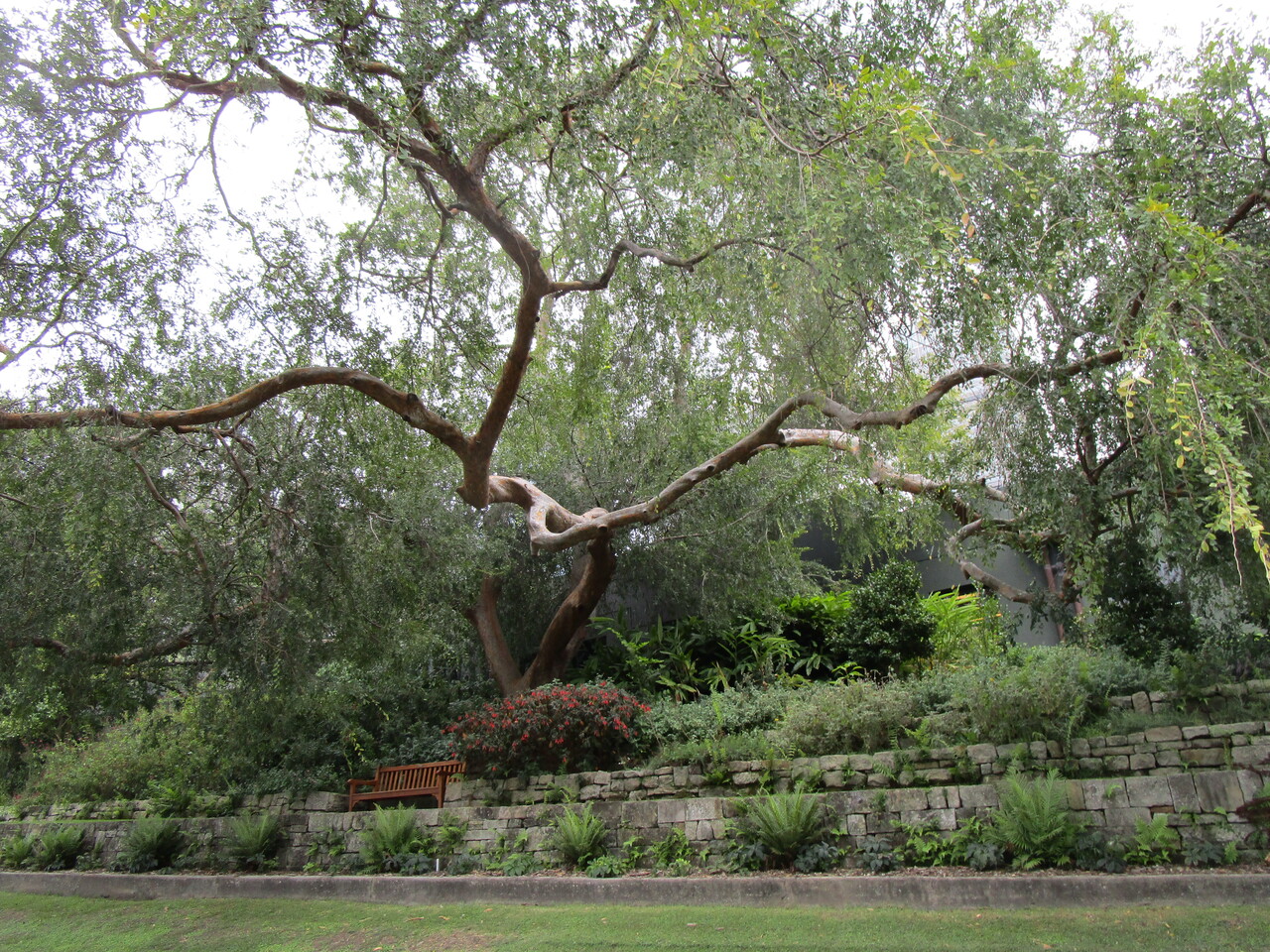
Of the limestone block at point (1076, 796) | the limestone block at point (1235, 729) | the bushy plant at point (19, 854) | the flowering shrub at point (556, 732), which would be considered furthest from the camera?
the bushy plant at point (19, 854)

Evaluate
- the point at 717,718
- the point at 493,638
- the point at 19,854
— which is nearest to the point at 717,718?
the point at 717,718

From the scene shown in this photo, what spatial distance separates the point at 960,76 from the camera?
543 centimetres

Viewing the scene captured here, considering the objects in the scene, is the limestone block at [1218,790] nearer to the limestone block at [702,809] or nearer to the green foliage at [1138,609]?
the green foliage at [1138,609]

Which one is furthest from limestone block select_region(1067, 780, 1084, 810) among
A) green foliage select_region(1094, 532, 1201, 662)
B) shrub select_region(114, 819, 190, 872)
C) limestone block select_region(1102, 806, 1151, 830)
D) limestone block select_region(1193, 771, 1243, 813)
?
shrub select_region(114, 819, 190, 872)

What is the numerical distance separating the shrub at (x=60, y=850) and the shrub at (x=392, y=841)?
17.6ft

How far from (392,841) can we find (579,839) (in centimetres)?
240

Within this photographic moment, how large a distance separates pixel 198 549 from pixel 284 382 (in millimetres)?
1885

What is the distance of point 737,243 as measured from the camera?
688cm

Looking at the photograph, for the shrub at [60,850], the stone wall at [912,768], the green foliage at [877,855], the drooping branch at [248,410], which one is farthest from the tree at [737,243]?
the shrub at [60,850]

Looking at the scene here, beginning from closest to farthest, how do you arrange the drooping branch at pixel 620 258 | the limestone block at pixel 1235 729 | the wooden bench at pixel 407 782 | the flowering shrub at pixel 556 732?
the limestone block at pixel 1235 729
the drooping branch at pixel 620 258
the flowering shrub at pixel 556 732
the wooden bench at pixel 407 782

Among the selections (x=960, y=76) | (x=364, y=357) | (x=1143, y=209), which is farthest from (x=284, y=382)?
(x=1143, y=209)

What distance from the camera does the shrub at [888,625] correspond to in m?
10.5

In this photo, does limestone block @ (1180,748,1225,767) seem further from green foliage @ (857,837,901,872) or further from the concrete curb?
green foliage @ (857,837,901,872)

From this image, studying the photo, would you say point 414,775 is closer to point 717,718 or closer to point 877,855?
point 717,718
